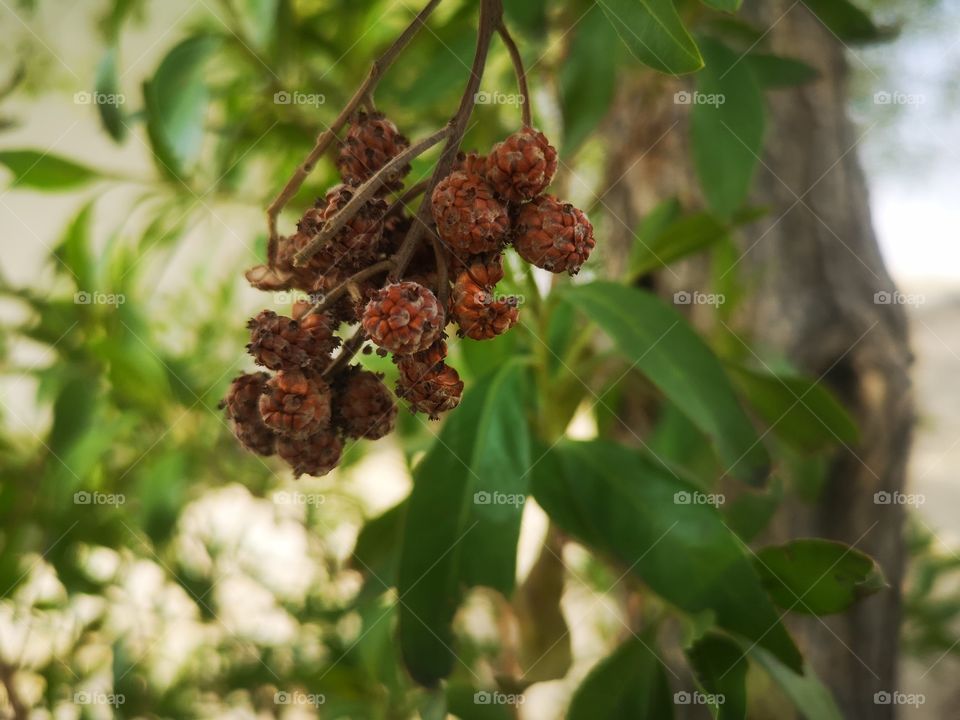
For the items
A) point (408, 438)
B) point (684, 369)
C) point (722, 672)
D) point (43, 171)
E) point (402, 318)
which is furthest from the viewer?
point (408, 438)

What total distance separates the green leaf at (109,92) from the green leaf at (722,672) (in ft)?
2.54

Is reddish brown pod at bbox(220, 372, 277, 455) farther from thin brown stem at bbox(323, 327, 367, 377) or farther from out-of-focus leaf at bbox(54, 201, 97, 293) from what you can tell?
out-of-focus leaf at bbox(54, 201, 97, 293)

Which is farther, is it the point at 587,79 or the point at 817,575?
the point at 587,79

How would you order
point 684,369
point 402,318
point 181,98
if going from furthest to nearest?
point 181,98 < point 684,369 < point 402,318

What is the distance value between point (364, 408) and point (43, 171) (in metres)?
0.76

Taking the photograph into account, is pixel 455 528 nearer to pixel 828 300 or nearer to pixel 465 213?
pixel 465 213

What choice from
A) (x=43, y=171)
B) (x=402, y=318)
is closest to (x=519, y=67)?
(x=402, y=318)

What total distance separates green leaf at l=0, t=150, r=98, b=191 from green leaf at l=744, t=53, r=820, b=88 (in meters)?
0.84

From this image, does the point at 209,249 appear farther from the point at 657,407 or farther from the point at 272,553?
the point at 657,407

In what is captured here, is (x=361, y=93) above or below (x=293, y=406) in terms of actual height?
above

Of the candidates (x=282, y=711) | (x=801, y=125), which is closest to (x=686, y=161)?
(x=801, y=125)

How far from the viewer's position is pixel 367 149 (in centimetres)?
51

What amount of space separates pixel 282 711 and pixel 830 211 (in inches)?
51.5

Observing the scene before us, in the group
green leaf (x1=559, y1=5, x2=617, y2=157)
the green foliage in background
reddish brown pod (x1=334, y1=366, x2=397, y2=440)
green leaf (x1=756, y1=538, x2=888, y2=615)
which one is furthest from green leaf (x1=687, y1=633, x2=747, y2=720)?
green leaf (x1=559, y1=5, x2=617, y2=157)
